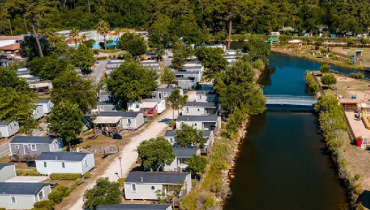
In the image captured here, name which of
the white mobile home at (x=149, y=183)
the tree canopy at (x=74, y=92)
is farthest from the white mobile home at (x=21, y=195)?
the tree canopy at (x=74, y=92)

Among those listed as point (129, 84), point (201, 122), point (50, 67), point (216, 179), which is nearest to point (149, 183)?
Result: point (216, 179)

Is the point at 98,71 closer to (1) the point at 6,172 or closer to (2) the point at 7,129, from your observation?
(2) the point at 7,129

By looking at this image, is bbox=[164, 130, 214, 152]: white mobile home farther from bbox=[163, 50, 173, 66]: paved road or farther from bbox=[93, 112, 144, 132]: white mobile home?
bbox=[163, 50, 173, 66]: paved road

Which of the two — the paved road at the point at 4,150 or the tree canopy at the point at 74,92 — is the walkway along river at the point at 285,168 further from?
the paved road at the point at 4,150

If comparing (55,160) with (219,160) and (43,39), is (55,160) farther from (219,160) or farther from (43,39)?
(43,39)

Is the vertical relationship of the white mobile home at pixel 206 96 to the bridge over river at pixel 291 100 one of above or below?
above

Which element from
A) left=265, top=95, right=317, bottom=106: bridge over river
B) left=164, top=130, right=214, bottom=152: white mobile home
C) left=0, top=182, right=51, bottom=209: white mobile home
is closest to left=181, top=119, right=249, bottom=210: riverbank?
left=164, top=130, right=214, bottom=152: white mobile home
